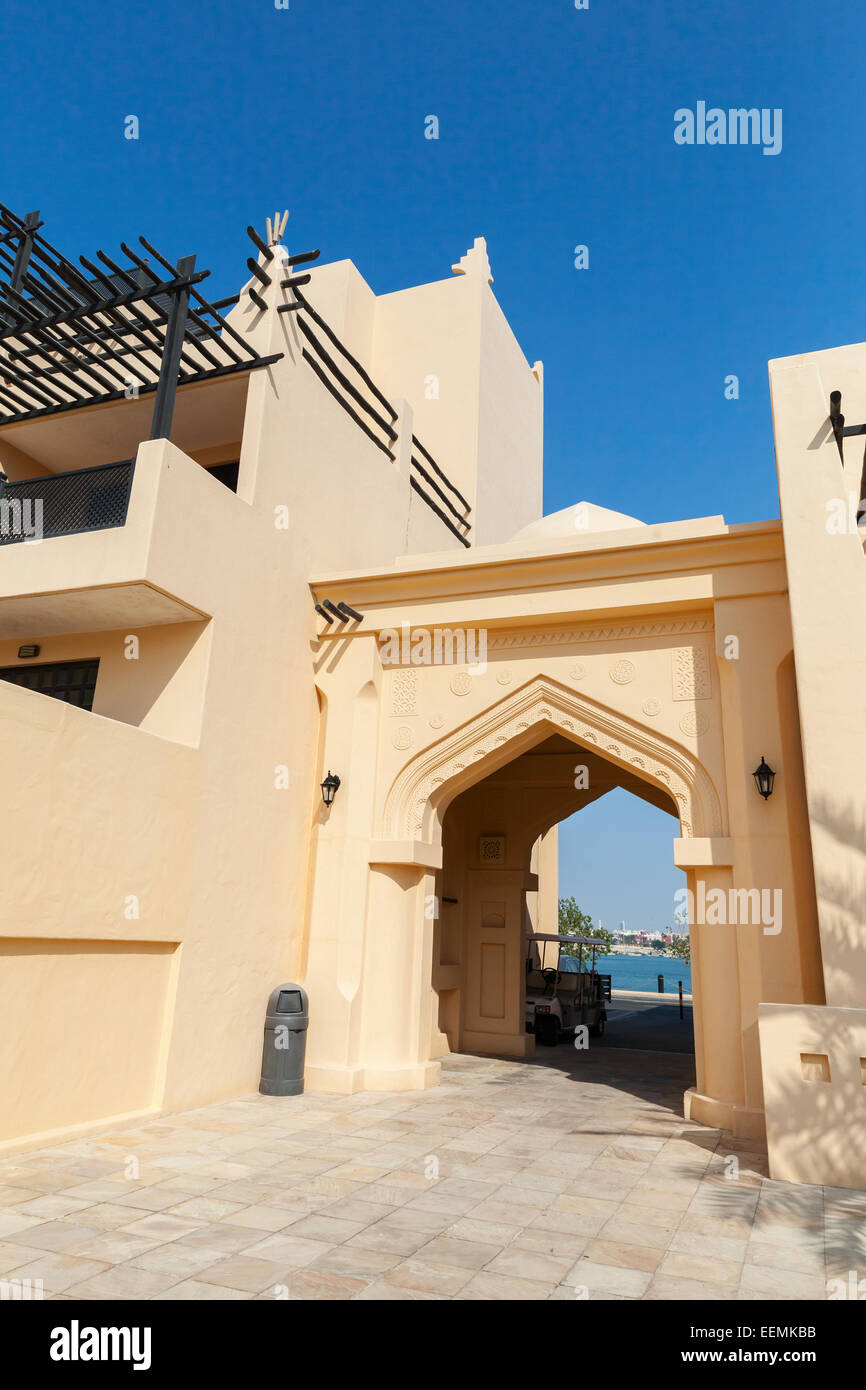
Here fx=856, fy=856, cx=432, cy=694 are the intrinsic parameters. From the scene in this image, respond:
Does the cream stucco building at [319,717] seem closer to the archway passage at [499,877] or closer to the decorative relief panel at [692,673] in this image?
the decorative relief panel at [692,673]

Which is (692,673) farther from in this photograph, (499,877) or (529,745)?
(499,877)

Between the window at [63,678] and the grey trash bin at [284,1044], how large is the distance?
331 cm

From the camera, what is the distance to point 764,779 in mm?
7129

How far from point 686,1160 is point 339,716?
513 cm

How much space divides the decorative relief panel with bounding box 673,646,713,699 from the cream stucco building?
4 centimetres

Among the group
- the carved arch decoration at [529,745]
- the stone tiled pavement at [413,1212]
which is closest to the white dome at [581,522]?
the carved arch decoration at [529,745]

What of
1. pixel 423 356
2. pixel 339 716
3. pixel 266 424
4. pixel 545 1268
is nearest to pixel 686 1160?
pixel 545 1268

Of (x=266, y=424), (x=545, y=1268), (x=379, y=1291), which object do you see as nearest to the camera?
(x=379, y=1291)

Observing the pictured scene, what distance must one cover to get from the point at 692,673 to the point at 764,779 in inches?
49.8

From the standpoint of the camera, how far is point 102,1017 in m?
6.22

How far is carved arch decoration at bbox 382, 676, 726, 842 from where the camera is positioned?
7707 mm

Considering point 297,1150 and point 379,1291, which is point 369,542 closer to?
point 297,1150
